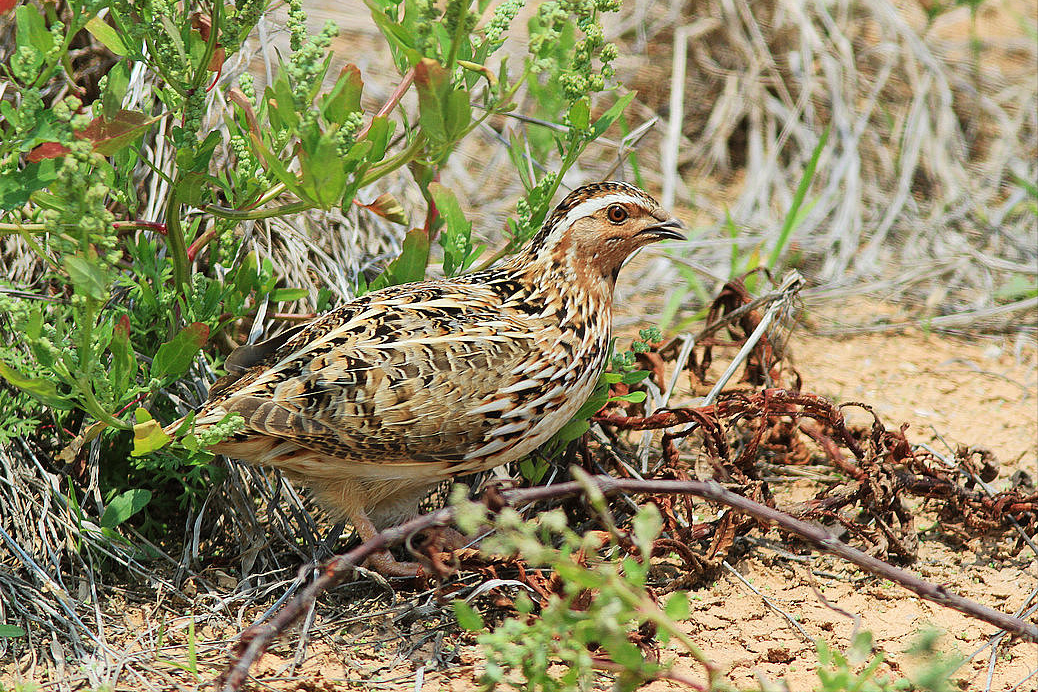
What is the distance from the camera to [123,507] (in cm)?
343

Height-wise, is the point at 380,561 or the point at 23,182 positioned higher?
the point at 23,182

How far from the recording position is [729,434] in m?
4.46

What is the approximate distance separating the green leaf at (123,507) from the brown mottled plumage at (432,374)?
343 millimetres

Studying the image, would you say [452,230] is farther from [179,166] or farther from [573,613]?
[573,613]

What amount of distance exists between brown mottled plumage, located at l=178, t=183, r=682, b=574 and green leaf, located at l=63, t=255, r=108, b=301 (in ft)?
2.44

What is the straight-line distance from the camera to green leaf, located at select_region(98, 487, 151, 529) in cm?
342

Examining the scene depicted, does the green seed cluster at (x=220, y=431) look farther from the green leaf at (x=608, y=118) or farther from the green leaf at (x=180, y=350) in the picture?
the green leaf at (x=608, y=118)

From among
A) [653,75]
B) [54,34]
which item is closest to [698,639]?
[54,34]

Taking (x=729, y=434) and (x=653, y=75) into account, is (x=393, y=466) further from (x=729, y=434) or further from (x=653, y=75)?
(x=653, y=75)

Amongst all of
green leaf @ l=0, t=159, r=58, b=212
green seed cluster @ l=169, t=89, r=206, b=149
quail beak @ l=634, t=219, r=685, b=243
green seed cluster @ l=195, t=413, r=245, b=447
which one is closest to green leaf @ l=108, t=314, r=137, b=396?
green seed cluster @ l=195, t=413, r=245, b=447

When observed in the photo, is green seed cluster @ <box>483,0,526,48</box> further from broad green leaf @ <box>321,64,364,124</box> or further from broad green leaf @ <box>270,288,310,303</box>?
broad green leaf @ <box>270,288,310,303</box>

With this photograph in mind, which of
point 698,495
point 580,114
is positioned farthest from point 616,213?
point 698,495

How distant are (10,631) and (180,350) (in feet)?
3.10

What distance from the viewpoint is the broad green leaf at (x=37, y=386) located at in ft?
8.84
